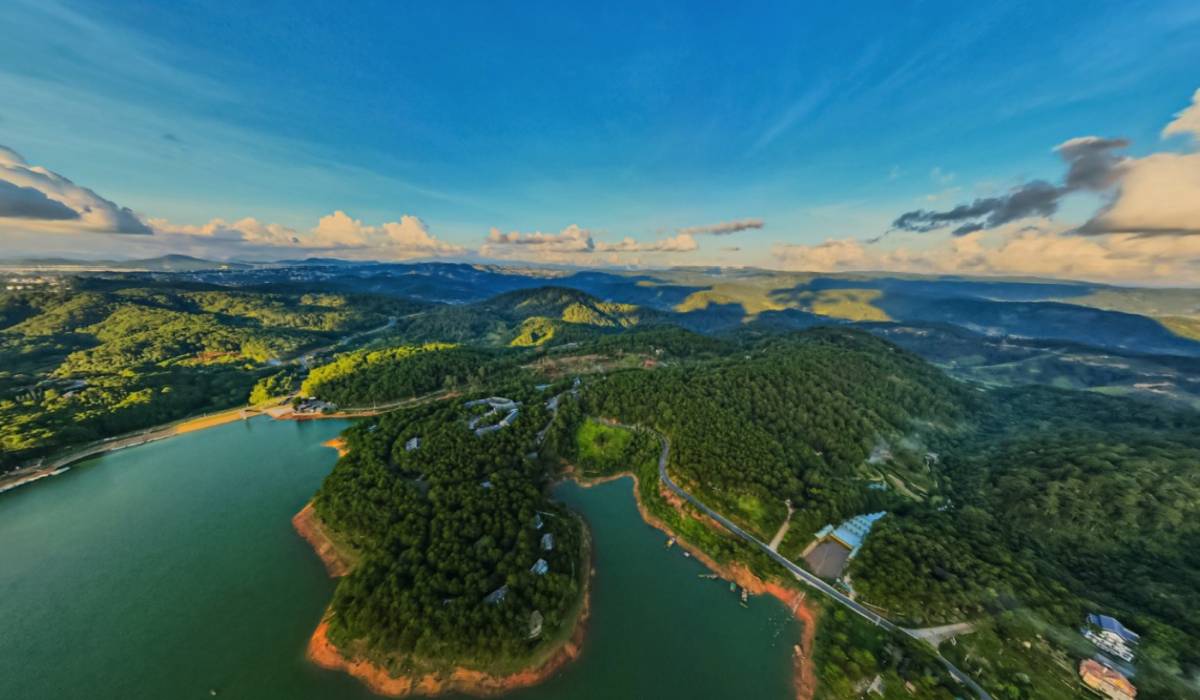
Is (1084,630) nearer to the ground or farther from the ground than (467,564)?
nearer to the ground

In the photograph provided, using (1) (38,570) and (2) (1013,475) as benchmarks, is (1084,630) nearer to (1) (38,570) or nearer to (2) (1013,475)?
(2) (1013,475)

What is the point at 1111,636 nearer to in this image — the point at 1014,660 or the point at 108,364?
the point at 1014,660

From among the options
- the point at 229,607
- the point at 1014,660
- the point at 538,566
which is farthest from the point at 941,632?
the point at 229,607

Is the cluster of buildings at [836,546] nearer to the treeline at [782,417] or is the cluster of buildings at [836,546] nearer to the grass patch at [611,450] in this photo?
the treeline at [782,417]

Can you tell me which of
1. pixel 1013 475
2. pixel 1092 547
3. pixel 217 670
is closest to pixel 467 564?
pixel 217 670

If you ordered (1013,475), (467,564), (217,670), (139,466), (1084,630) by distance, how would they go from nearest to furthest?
1. (217,670)
2. (1084,630)
3. (467,564)
4. (1013,475)
5. (139,466)

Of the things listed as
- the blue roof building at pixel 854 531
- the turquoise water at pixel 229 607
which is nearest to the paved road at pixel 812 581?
the turquoise water at pixel 229 607
